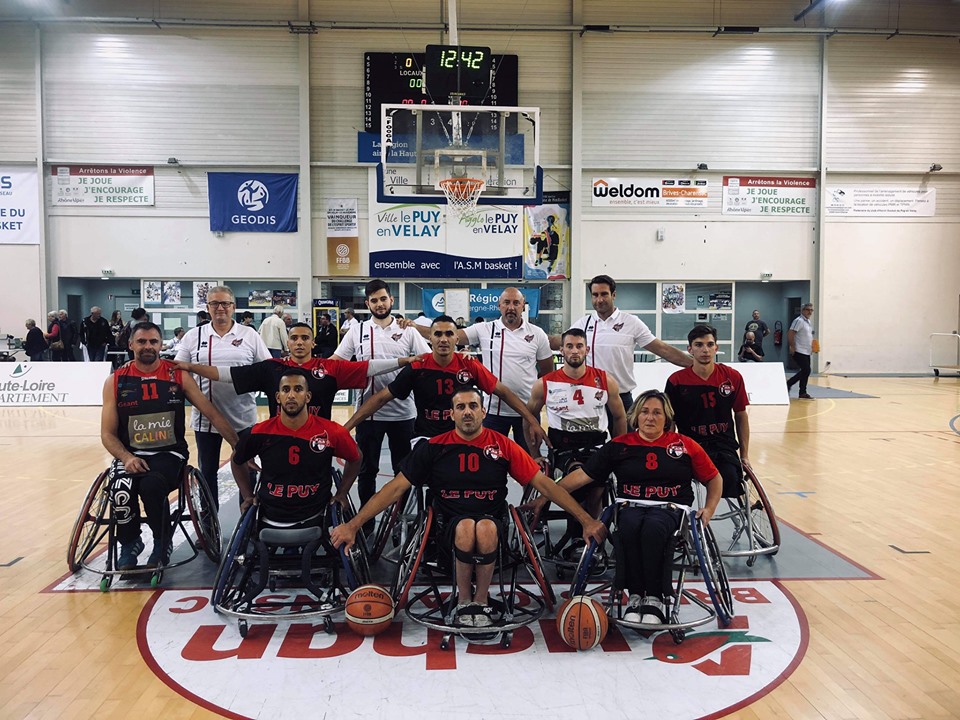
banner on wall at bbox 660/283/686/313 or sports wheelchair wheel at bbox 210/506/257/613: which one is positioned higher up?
banner on wall at bbox 660/283/686/313

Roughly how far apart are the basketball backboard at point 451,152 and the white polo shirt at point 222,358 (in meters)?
6.56

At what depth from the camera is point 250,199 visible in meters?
15.6

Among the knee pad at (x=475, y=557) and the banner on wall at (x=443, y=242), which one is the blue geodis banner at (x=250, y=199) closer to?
the banner on wall at (x=443, y=242)

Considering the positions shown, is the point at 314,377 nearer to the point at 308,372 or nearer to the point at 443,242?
the point at 308,372

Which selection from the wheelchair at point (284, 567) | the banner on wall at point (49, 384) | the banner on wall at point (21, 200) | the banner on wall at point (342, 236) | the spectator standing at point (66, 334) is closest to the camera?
the wheelchair at point (284, 567)

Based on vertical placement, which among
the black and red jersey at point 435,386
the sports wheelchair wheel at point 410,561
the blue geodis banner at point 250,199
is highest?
the blue geodis banner at point 250,199

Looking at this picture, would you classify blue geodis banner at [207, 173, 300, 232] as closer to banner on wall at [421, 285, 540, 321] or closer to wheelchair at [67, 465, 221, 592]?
banner on wall at [421, 285, 540, 321]

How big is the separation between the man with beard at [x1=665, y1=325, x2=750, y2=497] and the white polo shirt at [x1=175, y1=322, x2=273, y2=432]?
8.99ft

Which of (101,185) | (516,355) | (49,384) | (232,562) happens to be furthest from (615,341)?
(101,185)

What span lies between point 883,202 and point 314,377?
1594 cm

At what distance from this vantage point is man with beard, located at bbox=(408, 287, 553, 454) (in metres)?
5.07

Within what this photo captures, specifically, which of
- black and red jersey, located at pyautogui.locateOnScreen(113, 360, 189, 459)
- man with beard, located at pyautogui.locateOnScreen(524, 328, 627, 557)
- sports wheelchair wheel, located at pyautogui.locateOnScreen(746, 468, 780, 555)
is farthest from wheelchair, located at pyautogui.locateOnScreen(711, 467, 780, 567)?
black and red jersey, located at pyautogui.locateOnScreen(113, 360, 189, 459)

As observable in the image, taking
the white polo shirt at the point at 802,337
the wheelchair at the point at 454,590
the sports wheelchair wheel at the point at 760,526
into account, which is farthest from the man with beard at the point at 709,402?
the white polo shirt at the point at 802,337

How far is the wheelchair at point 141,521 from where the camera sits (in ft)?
13.8
